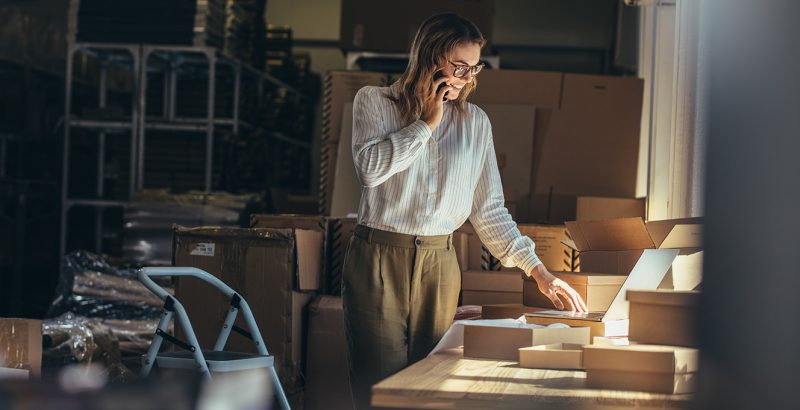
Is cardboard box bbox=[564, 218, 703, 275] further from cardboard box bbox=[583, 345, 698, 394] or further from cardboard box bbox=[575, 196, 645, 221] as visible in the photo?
cardboard box bbox=[575, 196, 645, 221]

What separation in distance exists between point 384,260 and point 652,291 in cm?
74

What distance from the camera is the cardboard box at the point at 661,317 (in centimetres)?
192

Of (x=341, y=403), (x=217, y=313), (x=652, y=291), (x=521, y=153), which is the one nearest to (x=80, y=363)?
(x=217, y=313)

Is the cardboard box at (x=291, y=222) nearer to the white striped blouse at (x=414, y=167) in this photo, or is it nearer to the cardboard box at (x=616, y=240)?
the cardboard box at (x=616, y=240)

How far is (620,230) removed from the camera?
10.2ft

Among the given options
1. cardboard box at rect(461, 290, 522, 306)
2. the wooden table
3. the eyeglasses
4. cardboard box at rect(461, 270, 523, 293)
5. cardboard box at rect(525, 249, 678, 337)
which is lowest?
cardboard box at rect(461, 290, 522, 306)

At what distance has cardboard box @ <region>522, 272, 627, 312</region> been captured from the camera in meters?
2.73

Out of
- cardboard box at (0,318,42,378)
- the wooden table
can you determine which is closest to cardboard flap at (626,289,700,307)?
the wooden table

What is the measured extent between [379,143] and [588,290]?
2.42ft

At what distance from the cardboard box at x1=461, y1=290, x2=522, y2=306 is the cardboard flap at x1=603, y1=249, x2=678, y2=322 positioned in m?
1.71

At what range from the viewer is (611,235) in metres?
3.14

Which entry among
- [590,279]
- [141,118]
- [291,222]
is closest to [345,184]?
[291,222]

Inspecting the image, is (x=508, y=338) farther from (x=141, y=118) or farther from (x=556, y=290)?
(x=141, y=118)

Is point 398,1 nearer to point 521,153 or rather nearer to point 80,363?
point 521,153
